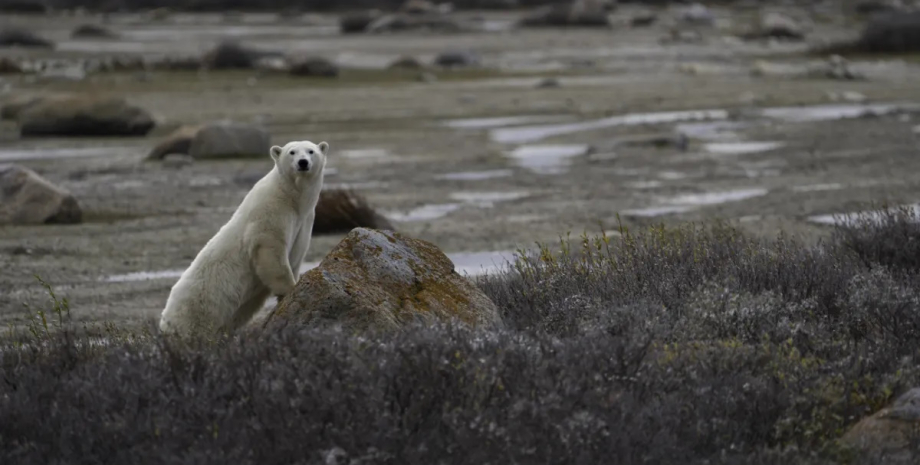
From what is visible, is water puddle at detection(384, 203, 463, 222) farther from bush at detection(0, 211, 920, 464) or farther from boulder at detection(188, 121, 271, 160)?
bush at detection(0, 211, 920, 464)

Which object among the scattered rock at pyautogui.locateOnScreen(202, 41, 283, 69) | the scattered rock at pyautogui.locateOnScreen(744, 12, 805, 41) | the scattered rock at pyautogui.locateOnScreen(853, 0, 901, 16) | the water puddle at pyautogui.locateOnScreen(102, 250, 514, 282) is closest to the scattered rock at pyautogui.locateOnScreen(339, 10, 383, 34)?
the scattered rock at pyautogui.locateOnScreen(744, 12, 805, 41)

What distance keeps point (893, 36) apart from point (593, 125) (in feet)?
73.1

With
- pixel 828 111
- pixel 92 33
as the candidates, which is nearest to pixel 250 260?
pixel 828 111

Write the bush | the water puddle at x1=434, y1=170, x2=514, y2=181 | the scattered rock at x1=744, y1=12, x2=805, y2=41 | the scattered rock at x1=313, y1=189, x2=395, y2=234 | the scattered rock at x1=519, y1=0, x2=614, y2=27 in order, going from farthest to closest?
1. the scattered rock at x1=519, y1=0, x2=614, y2=27
2. the scattered rock at x1=744, y1=12, x2=805, y2=41
3. the water puddle at x1=434, y1=170, x2=514, y2=181
4. the scattered rock at x1=313, y1=189, x2=395, y2=234
5. the bush

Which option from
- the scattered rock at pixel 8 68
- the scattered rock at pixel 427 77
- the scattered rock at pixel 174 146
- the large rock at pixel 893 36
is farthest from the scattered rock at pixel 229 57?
the large rock at pixel 893 36

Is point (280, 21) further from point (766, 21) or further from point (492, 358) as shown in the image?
point (492, 358)

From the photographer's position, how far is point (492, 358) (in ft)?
20.6

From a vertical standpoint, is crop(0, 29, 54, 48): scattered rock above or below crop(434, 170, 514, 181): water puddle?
below

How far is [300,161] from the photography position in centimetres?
809

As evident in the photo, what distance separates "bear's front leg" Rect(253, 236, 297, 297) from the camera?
7.98 m

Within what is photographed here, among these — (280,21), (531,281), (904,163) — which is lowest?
(280,21)

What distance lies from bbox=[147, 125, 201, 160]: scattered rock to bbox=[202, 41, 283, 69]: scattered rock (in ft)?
59.6

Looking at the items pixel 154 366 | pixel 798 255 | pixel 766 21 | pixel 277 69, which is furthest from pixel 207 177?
pixel 766 21

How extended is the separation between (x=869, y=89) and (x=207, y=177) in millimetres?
19307
